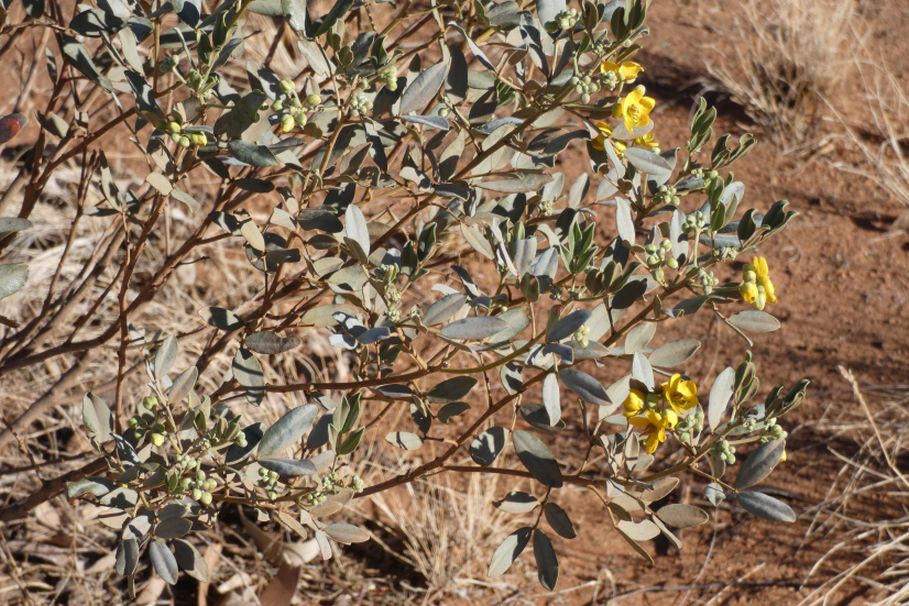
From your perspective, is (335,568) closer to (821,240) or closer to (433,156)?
(433,156)

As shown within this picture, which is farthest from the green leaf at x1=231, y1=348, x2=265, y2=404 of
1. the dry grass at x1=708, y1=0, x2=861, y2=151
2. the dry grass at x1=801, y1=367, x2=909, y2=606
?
the dry grass at x1=708, y1=0, x2=861, y2=151

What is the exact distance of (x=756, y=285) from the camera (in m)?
1.23

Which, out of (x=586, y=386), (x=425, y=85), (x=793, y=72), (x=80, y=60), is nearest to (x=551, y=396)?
(x=586, y=386)

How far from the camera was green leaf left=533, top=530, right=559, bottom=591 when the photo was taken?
1.38m

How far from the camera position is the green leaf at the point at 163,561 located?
1.34 metres

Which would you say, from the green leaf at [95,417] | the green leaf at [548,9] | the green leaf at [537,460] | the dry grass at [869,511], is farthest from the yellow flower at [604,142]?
the dry grass at [869,511]

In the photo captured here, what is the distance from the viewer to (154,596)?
2.34m

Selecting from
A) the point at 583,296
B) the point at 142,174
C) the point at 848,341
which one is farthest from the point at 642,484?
the point at 142,174

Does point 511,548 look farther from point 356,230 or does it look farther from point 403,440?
point 356,230

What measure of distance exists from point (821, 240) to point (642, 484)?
278cm

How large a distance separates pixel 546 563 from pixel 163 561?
502 mm

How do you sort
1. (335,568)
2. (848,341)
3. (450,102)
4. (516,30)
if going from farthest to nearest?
(848,341) < (335,568) < (516,30) < (450,102)

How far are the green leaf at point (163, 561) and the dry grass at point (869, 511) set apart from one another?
1700 mm

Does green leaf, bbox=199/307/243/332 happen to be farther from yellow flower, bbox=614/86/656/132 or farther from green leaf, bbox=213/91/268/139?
yellow flower, bbox=614/86/656/132
